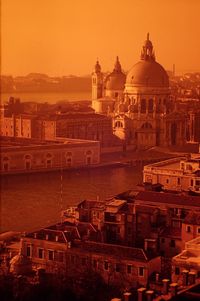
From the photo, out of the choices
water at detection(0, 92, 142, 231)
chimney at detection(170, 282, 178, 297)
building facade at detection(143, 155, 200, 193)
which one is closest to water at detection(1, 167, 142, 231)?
water at detection(0, 92, 142, 231)

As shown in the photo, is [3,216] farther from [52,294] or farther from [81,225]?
[52,294]

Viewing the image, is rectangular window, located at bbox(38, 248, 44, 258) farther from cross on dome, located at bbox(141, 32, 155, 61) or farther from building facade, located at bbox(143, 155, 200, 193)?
cross on dome, located at bbox(141, 32, 155, 61)

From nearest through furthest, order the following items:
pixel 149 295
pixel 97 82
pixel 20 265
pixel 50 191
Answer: pixel 149 295
pixel 20 265
pixel 50 191
pixel 97 82

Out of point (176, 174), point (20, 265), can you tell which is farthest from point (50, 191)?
point (20, 265)

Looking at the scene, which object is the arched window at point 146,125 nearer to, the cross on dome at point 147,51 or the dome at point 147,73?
the dome at point 147,73

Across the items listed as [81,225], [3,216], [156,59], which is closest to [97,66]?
[156,59]

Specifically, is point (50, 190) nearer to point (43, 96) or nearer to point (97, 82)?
point (43, 96)

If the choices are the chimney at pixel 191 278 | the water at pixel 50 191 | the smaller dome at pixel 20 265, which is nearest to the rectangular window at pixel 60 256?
the smaller dome at pixel 20 265
